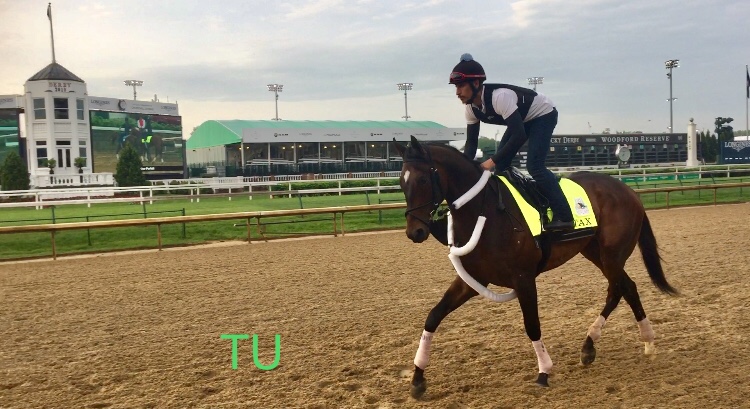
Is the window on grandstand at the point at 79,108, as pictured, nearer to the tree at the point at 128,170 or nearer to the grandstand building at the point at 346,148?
the grandstand building at the point at 346,148

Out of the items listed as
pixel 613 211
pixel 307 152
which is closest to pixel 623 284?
pixel 613 211

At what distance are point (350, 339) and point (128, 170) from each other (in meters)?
32.1

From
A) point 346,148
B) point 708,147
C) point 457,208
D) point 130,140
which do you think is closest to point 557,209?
point 457,208

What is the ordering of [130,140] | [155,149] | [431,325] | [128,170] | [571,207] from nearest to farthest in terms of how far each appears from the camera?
[431,325] → [571,207] → [128,170] → [130,140] → [155,149]

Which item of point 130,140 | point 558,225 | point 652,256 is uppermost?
point 130,140

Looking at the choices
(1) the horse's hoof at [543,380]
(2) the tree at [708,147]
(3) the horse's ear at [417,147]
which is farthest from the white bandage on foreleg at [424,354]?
(2) the tree at [708,147]

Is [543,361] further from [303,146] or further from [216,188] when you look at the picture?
[303,146]

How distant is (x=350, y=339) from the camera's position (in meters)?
6.09

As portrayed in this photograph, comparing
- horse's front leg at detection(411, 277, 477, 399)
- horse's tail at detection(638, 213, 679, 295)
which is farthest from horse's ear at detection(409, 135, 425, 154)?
horse's tail at detection(638, 213, 679, 295)

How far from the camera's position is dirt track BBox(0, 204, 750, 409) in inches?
177

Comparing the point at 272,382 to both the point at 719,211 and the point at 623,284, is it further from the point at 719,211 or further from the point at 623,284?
the point at 719,211

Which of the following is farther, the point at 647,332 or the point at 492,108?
the point at 647,332

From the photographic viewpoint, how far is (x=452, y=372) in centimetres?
496

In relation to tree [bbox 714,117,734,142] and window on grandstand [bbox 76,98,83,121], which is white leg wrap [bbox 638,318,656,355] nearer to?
window on grandstand [bbox 76,98,83,121]
